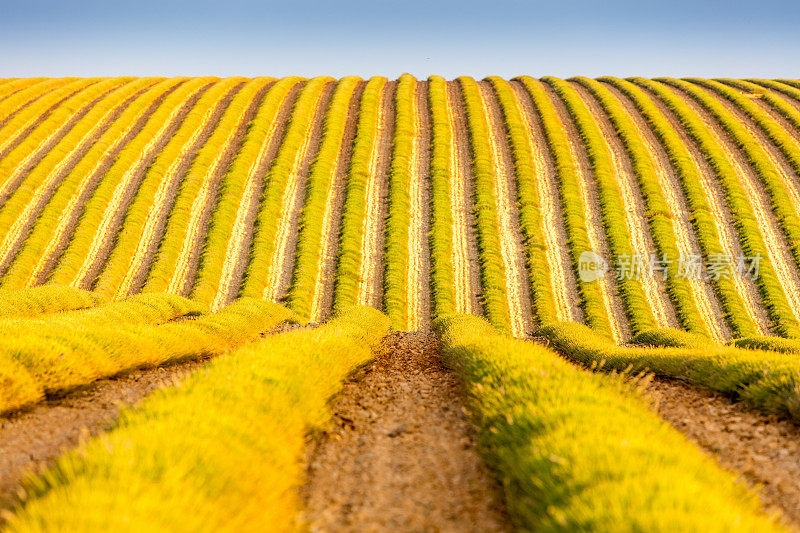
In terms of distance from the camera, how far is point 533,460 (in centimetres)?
509

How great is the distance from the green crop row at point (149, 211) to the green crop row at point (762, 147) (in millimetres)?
52671

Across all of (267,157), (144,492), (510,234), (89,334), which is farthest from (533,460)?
(267,157)

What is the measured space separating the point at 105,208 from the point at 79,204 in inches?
103

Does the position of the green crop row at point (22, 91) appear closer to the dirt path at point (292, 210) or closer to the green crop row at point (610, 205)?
the dirt path at point (292, 210)

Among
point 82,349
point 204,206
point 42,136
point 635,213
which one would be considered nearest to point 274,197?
point 204,206

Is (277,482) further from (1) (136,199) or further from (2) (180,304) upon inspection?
(1) (136,199)

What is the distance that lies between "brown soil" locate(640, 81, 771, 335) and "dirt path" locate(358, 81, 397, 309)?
27163 mm

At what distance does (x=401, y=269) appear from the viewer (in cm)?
4100

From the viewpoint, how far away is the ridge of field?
37.9m

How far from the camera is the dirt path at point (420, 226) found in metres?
37.1

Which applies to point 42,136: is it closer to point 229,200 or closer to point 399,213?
point 229,200

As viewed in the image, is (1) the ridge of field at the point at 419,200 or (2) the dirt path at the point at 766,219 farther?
(2) the dirt path at the point at 766,219

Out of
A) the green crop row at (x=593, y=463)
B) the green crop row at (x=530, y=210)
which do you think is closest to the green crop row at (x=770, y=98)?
the green crop row at (x=530, y=210)

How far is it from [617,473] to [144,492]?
4008 mm
